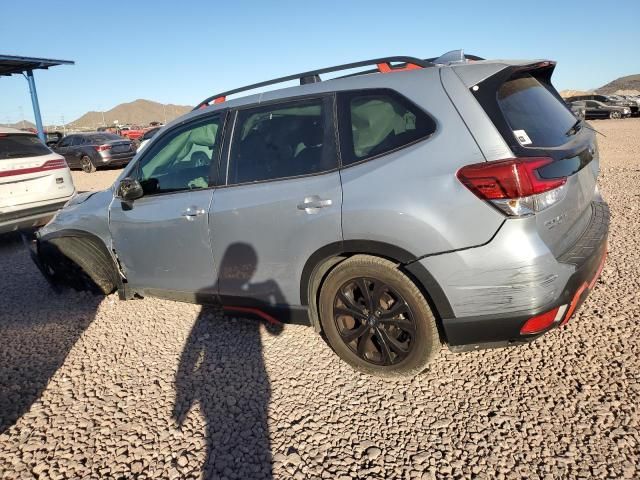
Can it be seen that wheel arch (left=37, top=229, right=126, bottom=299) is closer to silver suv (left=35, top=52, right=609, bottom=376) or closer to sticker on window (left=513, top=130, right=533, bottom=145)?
silver suv (left=35, top=52, right=609, bottom=376)

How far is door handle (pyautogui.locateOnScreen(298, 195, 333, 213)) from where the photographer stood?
95.9 inches

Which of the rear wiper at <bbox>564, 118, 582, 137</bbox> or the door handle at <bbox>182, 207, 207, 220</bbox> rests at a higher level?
the rear wiper at <bbox>564, 118, 582, 137</bbox>

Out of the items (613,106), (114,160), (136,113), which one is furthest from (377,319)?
(136,113)

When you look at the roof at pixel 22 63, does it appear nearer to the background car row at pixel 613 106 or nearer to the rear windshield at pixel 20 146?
the rear windshield at pixel 20 146

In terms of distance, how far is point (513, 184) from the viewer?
6.46 ft

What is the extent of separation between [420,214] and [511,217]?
0.43 metres

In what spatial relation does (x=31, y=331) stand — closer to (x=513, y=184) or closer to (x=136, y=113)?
(x=513, y=184)

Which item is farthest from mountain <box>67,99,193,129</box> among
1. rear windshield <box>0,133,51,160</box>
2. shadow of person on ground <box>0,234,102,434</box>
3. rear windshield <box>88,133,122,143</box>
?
shadow of person on ground <box>0,234,102,434</box>

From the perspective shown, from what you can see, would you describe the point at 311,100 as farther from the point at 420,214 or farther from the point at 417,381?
the point at 417,381

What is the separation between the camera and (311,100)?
8.72 ft

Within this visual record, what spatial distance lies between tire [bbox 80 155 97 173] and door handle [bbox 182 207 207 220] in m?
15.3

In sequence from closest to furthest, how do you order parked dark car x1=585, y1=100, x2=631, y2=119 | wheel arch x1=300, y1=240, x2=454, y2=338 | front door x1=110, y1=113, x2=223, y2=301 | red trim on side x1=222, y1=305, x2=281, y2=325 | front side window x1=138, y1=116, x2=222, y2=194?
wheel arch x1=300, y1=240, x2=454, y2=338 → red trim on side x1=222, y1=305, x2=281, y2=325 → front door x1=110, y1=113, x2=223, y2=301 → front side window x1=138, y1=116, x2=222, y2=194 → parked dark car x1=585, y1=100, x2=631, y2=119

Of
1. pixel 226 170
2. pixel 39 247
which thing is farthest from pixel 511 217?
pixel 39 247

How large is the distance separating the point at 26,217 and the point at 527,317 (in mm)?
6490
